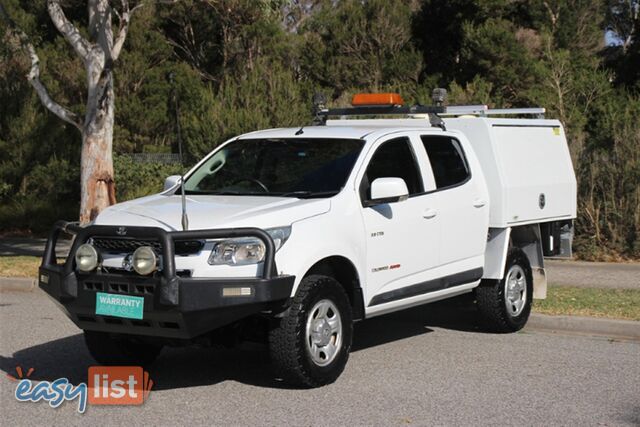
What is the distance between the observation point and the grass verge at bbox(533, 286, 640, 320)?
9820mm

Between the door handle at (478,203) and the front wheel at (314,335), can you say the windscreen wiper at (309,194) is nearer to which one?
the front wheel at (314,335)

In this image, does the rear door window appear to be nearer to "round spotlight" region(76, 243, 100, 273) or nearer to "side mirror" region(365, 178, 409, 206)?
"side mirror" region(365, 178, 409, 206)

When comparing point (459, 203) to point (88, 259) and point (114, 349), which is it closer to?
point (114, 349)

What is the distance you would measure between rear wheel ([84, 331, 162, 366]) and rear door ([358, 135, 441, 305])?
1.84 meters

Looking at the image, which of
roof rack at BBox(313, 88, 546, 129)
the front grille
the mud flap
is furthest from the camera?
the mud flap

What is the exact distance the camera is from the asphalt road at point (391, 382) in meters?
6.52

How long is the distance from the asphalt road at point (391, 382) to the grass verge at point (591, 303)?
21.4 inches

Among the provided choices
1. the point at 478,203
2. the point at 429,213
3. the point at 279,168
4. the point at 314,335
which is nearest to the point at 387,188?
the point at 429,213

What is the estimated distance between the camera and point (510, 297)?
9.55 meters

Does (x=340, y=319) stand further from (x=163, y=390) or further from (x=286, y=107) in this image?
(x=286, y=107)

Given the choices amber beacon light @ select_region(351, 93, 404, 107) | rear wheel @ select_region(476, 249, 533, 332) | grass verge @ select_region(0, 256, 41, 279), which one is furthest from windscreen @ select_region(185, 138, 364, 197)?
grass verge @ select_region(0, 256, 41, 279)

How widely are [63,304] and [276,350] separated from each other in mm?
1567

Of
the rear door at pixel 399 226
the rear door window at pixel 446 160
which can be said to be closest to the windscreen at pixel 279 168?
the rear door at pixel 399 226

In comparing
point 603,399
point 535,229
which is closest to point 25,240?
point 535,229
